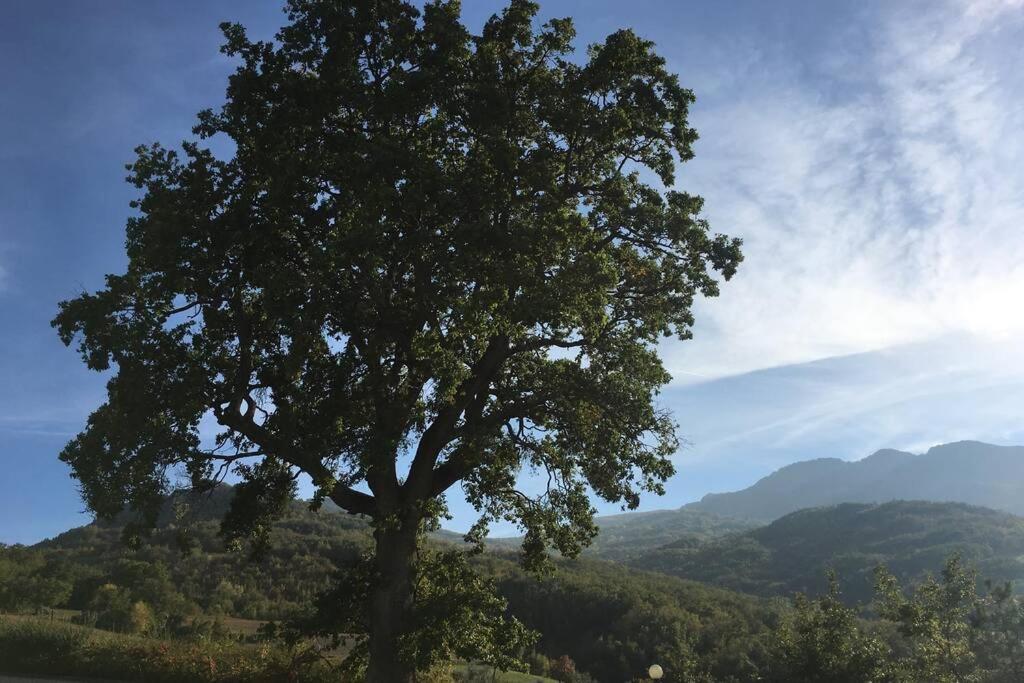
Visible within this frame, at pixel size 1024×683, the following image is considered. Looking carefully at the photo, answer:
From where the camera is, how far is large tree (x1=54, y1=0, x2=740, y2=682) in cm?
1268

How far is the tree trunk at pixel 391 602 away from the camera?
46.4 feet

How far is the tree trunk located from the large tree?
0.05 m

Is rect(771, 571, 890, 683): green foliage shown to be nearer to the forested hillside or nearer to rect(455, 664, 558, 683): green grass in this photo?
the forested hillside

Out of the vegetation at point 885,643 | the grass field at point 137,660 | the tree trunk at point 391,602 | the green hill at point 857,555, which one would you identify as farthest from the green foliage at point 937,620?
the green hill at point 857,555

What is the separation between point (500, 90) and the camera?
14.2m

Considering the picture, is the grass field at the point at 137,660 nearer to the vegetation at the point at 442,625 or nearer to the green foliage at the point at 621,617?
the vegetation at the point at 442,625

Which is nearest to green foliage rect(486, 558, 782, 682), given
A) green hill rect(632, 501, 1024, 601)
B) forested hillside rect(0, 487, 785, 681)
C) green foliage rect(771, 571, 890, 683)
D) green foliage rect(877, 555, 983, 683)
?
forested hillside rect(0, 487, 785, 681)

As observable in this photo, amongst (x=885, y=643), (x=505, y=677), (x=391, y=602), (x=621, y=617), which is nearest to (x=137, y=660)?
(x=391, y=602)

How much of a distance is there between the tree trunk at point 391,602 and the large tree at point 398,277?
5cm

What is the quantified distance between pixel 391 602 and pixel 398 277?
7655 mm

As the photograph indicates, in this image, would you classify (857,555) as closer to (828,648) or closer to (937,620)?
(937,620)

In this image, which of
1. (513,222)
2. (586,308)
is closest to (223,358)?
(513,222)

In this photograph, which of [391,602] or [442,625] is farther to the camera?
[391,602]

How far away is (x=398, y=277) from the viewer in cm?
1430
